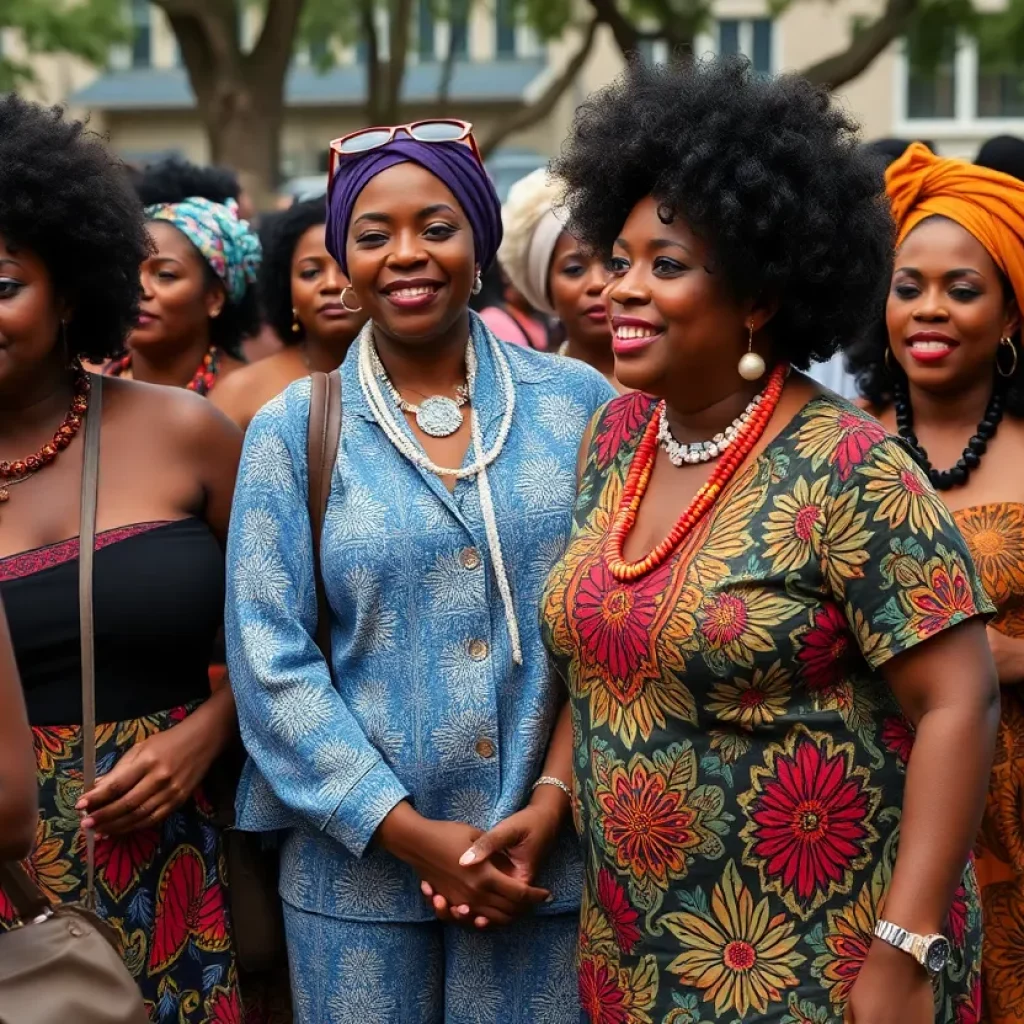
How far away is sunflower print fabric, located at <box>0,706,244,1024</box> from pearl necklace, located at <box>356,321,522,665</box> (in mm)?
773

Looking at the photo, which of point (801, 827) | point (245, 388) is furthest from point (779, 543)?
point (245, 388)

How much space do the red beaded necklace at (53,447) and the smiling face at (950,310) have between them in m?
2.00

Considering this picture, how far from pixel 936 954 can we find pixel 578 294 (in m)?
3.61

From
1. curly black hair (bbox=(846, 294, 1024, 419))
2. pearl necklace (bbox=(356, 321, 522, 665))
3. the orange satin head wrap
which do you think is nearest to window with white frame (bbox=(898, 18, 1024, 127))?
curly black hair (bbox=(846, 294, 1024, 419))

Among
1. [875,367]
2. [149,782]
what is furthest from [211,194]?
[149,782]

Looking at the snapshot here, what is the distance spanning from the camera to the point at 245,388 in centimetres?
590

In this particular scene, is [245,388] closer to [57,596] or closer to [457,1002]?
[57,596]

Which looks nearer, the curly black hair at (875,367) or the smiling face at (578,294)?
the curly black hair at (875,367)

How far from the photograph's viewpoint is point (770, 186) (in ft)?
10.8

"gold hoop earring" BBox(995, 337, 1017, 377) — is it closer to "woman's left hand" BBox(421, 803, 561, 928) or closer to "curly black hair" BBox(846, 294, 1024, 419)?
"curly black hair" BBox(846, 294, 1024, 419)

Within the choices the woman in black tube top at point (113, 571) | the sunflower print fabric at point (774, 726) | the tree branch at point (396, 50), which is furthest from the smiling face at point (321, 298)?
the tree branch at point (396, 50)

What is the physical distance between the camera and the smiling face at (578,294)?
623 centimetres

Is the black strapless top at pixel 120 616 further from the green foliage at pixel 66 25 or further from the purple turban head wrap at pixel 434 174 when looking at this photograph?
the green foliage at pixel 66 25

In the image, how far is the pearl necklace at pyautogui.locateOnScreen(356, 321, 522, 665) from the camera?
3.71 metres
